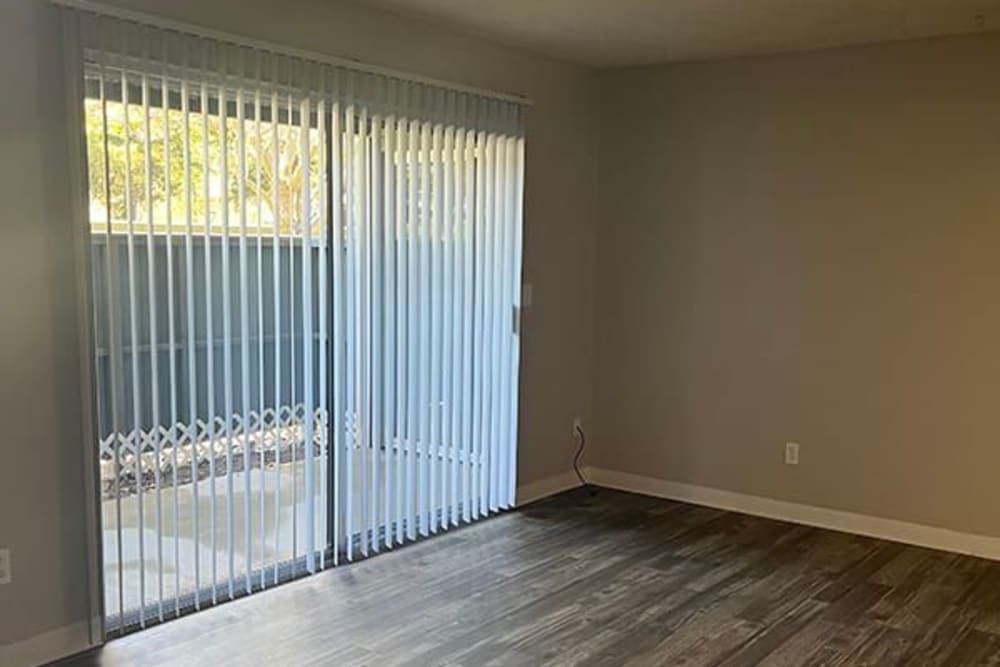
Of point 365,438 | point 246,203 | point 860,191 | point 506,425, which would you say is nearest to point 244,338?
point 246,203

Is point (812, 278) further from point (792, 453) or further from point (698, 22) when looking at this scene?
point (698, 22)

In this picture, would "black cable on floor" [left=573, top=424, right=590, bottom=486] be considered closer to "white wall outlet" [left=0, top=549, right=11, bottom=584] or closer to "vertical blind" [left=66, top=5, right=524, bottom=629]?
"vertical blind" [left=66, top=5, right=524, bottom=629]

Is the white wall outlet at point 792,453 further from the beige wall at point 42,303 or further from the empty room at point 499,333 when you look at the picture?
the beige wall at point 42,303

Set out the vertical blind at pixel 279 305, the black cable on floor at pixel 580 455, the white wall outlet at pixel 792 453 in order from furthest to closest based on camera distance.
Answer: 1. the black cable on floor at pixel 580 455
2. the white wall outlet at pixel 792 453
3. the vertical blind at pixel 279 305

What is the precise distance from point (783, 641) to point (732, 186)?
248 cm

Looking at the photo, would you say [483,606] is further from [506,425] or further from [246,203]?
[246,203]

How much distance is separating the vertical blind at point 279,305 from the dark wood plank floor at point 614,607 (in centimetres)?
26

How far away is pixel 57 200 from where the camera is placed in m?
2.96

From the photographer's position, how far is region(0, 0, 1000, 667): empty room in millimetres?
3062

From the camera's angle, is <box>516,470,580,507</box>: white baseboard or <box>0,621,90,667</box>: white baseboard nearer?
<box>0,621,90,667</box>: white baseboard

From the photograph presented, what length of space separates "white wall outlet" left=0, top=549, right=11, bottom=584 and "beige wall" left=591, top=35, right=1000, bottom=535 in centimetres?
336

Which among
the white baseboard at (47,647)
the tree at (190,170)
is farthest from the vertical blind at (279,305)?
the white baseboard at (47,647)

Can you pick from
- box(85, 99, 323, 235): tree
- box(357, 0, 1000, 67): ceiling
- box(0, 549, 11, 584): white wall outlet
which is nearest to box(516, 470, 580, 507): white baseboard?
box(85, 99, 323, 235): tree

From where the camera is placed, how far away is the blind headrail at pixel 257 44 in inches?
116
